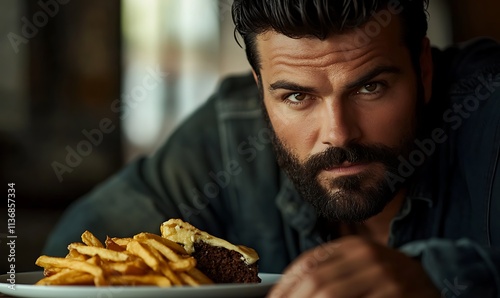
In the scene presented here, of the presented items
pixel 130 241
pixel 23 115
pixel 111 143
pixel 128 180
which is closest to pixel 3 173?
pixel 23 115

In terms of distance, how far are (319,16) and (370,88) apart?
0.20 metres

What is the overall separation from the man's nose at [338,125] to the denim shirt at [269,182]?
233 mm

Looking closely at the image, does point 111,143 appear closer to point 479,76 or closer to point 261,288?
point 479,76

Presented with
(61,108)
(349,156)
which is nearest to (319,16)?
(349,156)

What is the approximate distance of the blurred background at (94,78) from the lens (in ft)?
16.4

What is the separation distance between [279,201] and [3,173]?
10.9 ft

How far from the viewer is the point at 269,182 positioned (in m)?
2.16

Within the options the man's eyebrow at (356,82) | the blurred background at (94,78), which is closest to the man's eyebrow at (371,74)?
the man's eyebrow at (356,82)

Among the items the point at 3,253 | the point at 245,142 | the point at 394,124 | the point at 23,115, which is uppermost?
the point at 394,124

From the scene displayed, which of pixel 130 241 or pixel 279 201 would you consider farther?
pixel 279 201

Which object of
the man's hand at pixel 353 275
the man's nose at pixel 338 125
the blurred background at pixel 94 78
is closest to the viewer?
the man's hand at pixel 353 275

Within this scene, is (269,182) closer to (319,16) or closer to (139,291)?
(319,16)

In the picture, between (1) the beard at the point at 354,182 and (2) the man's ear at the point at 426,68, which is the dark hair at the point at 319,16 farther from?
(1) the beard at the point at 354,182

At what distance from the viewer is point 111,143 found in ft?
17.8
